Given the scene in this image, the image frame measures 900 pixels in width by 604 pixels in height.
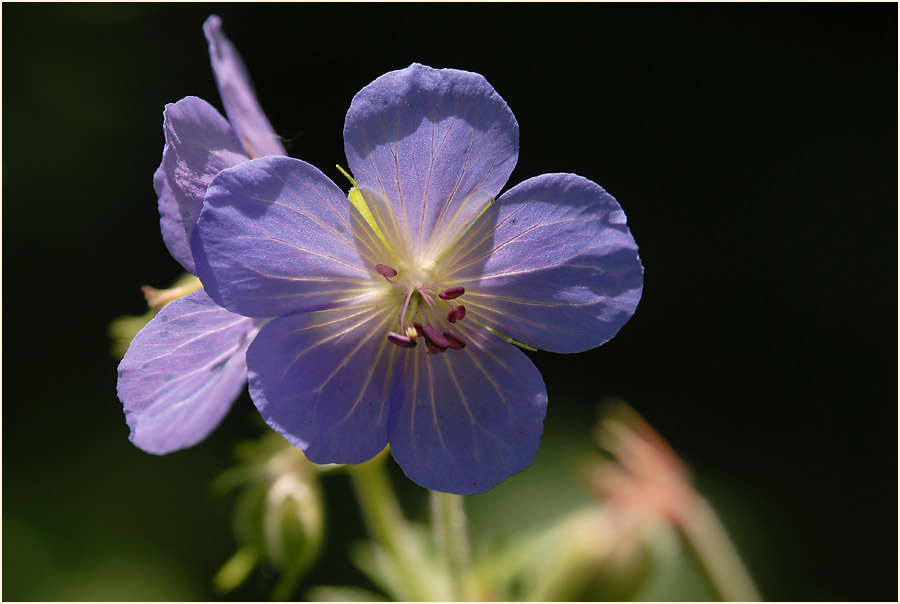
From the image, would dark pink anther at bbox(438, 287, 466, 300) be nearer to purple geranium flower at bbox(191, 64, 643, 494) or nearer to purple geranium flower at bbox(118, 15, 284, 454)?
purple geranium flower at bbox(191, 64, 643, 494)

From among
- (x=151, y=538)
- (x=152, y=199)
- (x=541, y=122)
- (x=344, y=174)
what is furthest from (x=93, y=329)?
(x=344, y=174)

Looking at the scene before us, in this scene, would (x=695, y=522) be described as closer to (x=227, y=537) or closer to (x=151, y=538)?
(x=227, y=537)

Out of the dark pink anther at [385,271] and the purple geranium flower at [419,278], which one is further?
the dark pink anther at [385,271]

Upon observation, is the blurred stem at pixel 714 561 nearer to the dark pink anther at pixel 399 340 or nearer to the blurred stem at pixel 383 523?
the blurred stem at pixel 383 523

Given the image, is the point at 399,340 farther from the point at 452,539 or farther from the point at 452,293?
the point at 452,539

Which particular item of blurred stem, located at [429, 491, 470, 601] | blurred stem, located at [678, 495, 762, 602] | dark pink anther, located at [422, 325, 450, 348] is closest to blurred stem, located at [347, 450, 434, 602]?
blurred stem, located at [429, 491, 470, 601]

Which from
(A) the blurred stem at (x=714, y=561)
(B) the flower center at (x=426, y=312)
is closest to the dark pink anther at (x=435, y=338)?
(B) the flower center at (x=426, y=312)

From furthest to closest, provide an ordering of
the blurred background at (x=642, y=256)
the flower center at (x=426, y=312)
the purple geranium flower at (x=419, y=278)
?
the blurred background at (x=642, y=256)
the flower center at (x=426, y=312)
the purple geranium flower at (x=419, y=278)
